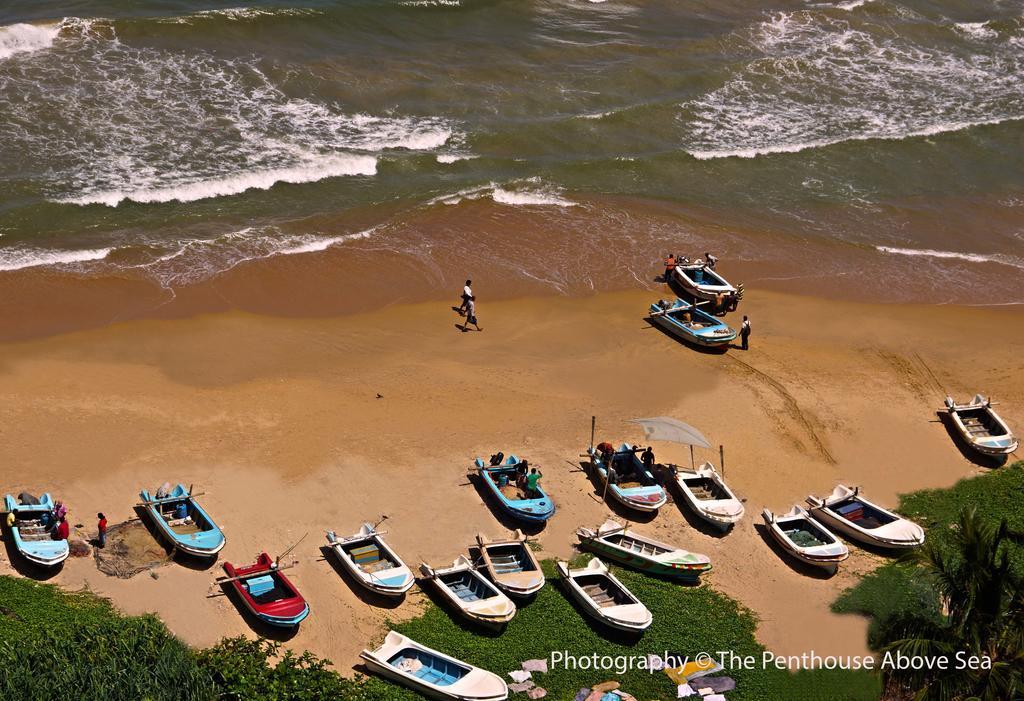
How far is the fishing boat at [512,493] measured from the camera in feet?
91.4

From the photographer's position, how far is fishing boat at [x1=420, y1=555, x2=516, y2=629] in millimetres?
24703

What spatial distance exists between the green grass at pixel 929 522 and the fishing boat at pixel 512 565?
7207mm

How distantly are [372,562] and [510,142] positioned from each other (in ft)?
80.1

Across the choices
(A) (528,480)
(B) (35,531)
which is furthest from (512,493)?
(B) (35,531)

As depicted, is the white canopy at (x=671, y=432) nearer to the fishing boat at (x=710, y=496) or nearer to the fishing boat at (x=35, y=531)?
the fishing boat at (x=710, y=496)

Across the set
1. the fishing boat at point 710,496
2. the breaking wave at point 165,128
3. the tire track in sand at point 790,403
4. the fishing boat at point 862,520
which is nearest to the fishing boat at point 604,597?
the fishing boat at point 710,496

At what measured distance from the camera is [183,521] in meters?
26.6

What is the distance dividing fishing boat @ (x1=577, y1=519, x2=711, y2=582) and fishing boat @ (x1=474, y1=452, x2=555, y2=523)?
3.67ft

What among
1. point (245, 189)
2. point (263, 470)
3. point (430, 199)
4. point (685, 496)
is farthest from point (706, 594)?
point (245, 189)

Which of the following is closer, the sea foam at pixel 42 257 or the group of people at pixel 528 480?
the group of people at pixel 528 480

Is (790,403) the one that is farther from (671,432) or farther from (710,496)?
(671,432)

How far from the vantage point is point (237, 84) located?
159 feet

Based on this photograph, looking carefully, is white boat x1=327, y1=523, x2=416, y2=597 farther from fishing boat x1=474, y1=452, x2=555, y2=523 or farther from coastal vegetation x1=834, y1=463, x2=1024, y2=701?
coastal vegetation x1=834, y1=463, x2=1024, y2=701

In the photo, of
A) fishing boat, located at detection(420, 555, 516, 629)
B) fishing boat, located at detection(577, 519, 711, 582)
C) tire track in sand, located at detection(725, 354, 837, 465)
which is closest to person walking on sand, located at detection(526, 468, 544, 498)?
fishing boat, located at detection(577, 519, 711, 582)
